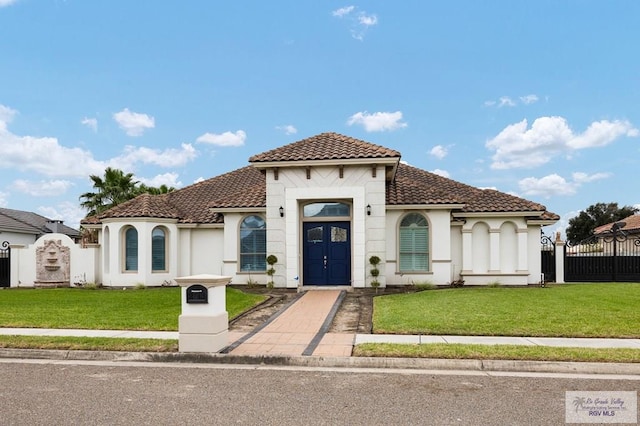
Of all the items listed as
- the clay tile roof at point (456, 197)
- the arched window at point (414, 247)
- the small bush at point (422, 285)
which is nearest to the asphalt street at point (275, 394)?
the small bush at point (422, 285)

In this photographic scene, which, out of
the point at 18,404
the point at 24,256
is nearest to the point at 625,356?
the point at 18,404

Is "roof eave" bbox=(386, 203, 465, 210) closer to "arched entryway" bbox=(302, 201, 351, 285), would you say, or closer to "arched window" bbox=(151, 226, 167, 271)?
"arched entryway" bbox=(302, 201, 351, 285)

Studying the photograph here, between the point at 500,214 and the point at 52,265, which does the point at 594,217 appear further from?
the point at 52,265

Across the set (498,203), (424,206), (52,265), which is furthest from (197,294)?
(52,265)

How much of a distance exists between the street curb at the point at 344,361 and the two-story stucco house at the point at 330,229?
29.2ft

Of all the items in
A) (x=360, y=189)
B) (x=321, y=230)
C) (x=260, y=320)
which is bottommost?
(x=260, y=320)

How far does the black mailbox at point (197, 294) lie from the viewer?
316 inches

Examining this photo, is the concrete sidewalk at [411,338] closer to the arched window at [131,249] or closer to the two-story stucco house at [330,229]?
the two-story stucco house at [330,229]

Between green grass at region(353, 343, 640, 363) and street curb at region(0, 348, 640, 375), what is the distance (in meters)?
0.16

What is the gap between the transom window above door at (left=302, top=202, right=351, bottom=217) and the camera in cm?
1727

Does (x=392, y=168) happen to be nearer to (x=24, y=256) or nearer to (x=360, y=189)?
(x=360, y=189)

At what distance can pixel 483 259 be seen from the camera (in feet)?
63.0

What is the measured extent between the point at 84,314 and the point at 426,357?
8.82m
